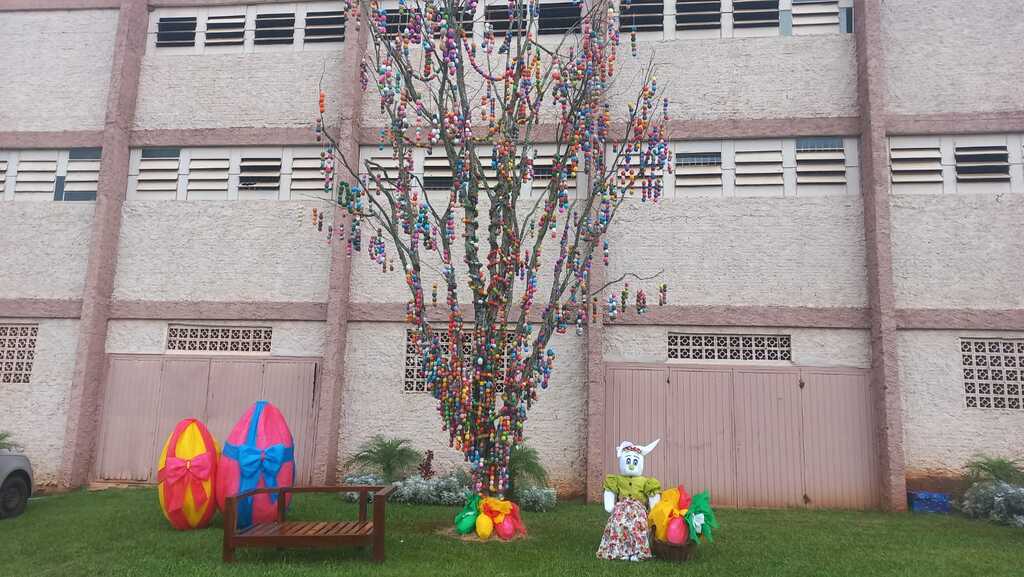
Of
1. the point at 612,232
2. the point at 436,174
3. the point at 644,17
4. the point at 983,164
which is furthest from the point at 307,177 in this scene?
the point at 983,164

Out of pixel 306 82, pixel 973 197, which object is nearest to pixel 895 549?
pixel 973 197

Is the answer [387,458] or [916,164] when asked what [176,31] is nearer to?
[387,458]

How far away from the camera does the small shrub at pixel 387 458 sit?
11539mm

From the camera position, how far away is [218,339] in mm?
12859

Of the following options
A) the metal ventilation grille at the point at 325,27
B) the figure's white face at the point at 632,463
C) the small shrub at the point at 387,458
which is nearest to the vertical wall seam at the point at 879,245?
the figure's white face at the point at 632,463

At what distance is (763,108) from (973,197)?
11.9ft

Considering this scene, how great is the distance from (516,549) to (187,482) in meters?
3.96

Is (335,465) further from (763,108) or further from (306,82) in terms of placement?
(763,108)

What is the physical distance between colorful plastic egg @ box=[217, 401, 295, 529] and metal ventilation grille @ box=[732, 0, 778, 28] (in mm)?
10362

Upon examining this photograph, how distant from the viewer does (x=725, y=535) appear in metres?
8.83

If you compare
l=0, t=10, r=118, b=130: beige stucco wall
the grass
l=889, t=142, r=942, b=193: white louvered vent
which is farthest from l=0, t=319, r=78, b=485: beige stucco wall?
l=889, t=142, r=942, b=193: white louvered vent

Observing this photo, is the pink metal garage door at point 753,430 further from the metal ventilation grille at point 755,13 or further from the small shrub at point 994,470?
the metal ventilation grille at point 755,13

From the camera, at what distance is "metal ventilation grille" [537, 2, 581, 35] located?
517 inches

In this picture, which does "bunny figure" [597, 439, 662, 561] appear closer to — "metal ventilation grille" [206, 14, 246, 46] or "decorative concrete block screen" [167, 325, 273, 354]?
"decorative concrete block screen" [167, 325, 273, 354]
